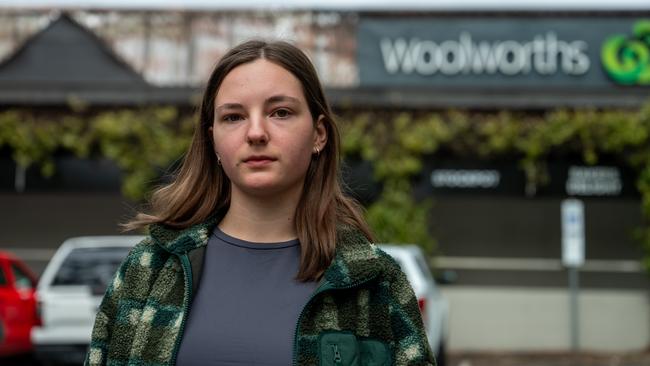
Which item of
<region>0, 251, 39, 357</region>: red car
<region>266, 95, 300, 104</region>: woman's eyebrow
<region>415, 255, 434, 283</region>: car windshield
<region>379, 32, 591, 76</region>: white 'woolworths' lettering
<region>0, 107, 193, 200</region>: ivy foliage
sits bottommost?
<region>0, 251, 39, 357</region>: red car

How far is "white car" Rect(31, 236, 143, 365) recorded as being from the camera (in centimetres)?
1088

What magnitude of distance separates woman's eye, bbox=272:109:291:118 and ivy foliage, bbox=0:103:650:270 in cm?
1376

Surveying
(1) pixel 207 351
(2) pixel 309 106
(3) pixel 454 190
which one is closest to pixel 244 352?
(1) pixel 207 351

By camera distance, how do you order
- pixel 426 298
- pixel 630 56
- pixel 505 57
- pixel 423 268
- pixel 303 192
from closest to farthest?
pixel 303 192, pixel 426 298, pixel 423 268, pixel 630 56, pixel 505 57

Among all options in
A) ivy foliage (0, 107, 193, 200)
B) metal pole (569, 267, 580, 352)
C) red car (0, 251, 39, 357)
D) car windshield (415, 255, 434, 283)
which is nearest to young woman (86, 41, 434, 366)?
car windshield (415, 255, 434, 283)

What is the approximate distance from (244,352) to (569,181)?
15065 millimetres

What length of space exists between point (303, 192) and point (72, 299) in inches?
355

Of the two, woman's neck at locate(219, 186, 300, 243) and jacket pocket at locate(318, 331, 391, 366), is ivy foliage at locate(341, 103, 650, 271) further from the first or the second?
jacket pocket at locate(318, 331, 391, 366)

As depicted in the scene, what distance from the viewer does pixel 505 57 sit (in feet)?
55.1

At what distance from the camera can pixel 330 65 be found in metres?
16.9

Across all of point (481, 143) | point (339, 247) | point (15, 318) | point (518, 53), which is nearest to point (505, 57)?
point (518, 53)

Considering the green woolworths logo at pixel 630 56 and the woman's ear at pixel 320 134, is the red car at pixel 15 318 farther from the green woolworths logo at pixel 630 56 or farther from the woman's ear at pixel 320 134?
the green woolworths logo at pixel 630 56

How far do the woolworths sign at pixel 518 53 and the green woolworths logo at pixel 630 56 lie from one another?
2 centimetres

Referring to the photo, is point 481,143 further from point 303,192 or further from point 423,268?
point 303,192
